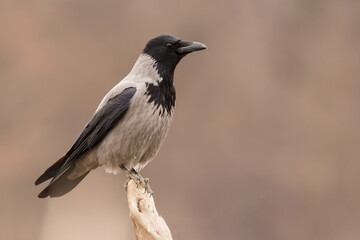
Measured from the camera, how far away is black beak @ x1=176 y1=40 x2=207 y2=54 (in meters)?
3.30

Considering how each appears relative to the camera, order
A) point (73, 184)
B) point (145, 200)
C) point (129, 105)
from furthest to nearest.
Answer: point (73, 184)
point (129, 105)
point (145, 200)

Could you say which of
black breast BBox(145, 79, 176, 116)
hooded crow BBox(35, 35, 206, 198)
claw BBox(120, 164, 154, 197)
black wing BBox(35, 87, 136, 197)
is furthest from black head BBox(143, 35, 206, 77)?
claw BBox(120, 164, 154, 197)

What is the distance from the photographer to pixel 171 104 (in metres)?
3.37

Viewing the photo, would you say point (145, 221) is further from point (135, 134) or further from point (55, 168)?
point (55, 168)

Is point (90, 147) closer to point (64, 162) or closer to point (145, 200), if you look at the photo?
point (64, 162)

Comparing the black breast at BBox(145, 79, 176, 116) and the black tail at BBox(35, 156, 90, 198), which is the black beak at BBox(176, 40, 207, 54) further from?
the black tail at BBox(35, 156, 90, 198)

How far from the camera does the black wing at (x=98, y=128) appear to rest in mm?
3252

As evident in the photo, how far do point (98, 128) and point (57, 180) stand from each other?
0.44 m

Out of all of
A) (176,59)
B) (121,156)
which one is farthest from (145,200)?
(176,59)

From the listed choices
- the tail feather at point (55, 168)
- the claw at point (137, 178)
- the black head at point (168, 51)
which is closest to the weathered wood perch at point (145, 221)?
the claw at point (137, 178)

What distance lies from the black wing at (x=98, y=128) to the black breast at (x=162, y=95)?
0.36 feet

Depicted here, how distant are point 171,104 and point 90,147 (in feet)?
1.85

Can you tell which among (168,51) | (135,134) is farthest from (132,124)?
(168,51)

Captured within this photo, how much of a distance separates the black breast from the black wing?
0.11 meters
